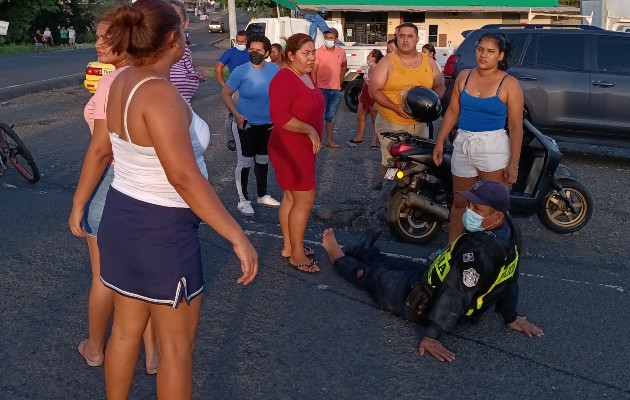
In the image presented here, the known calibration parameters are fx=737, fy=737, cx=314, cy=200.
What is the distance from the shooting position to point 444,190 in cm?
660

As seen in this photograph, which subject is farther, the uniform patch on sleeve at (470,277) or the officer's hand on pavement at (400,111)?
the officer's hand on pavement at (400,111)

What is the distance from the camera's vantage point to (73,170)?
895 centimetres

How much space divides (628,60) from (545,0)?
A: 2699cm

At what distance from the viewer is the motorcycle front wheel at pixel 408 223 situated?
6.44 metres

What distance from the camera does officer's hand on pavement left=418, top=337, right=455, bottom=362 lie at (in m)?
4.17

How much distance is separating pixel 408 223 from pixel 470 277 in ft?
7.83

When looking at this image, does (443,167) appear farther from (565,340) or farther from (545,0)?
(545,0)

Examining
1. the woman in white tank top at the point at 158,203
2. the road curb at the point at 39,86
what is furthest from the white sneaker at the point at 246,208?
the road curb at the point at 39,86

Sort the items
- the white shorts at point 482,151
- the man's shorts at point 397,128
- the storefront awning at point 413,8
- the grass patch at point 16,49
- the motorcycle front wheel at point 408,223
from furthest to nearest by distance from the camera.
Result: the grass patch at point 16,49 < the storefront awning at point 413,8 < the man's shorts at point 397,128 < the motorcycle front wheel at point 408,223 < the white shorts at point 482,151

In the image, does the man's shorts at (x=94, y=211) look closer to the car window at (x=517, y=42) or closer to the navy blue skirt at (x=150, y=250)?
the navy blue skirt at (x=150, y=250)

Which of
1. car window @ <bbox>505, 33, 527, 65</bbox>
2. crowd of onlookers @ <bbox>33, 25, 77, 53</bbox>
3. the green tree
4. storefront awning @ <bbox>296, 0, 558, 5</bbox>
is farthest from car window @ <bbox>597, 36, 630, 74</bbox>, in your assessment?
the green tree

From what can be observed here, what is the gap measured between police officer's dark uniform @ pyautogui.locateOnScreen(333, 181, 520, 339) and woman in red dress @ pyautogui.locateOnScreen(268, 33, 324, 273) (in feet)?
3.64

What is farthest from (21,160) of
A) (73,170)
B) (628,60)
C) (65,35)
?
(65,35)

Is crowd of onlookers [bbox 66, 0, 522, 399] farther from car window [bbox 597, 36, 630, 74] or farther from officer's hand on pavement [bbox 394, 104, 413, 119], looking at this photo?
car window [bbox 597, 36, 630, 74]
